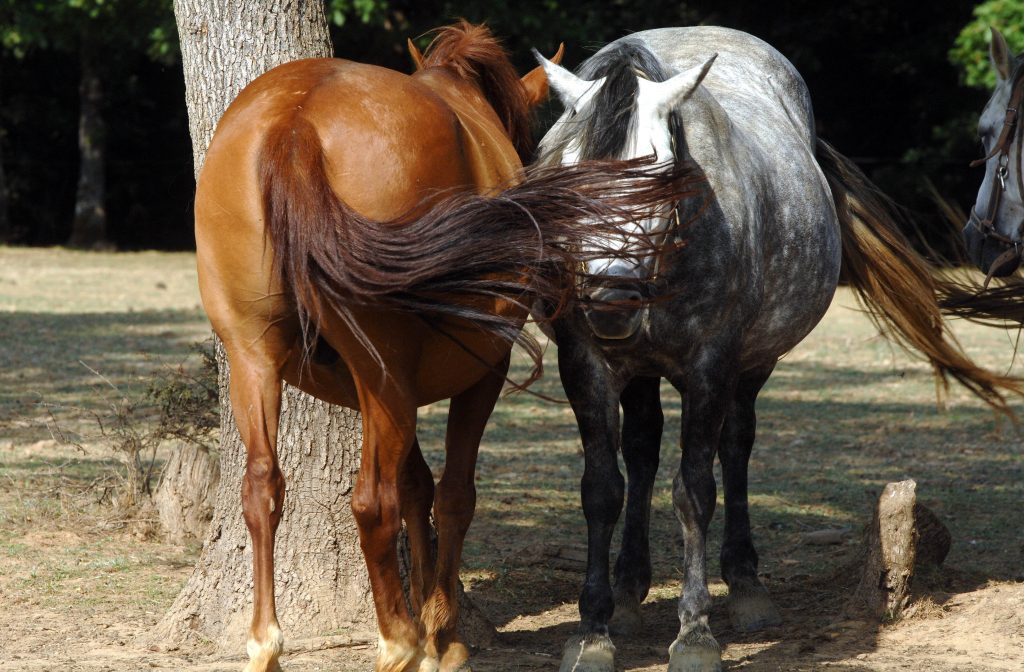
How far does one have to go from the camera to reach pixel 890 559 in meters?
4.53

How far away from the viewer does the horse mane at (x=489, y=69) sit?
4160mm

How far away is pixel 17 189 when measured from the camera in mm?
24062

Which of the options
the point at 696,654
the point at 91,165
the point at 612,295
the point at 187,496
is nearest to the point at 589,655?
the point at 696,654

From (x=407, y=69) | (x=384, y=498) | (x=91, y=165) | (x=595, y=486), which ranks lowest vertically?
(x=595, y=486)

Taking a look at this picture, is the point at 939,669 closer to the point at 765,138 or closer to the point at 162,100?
the point at 765,138

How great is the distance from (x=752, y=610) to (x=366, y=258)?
96.6 inches

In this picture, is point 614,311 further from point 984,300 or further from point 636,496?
point 984,300

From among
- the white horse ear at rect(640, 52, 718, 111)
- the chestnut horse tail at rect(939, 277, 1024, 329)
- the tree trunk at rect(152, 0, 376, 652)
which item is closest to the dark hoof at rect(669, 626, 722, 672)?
the tree trunk at rect(152, 0, 376, 652)

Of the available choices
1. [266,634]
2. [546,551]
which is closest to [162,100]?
[546,551]

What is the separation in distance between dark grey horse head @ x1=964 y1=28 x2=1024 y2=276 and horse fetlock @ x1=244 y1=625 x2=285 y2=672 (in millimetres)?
3190

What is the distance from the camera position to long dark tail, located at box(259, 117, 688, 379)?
9.94 ft

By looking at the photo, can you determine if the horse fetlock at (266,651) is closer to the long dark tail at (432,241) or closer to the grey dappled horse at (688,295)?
the long dark tail at (432,241)

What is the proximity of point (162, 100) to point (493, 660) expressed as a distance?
22506mm

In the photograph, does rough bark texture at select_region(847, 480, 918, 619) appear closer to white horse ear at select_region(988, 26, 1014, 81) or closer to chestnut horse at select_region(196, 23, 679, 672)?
white horse ear at select_region(988, 26, 1014, 81)
